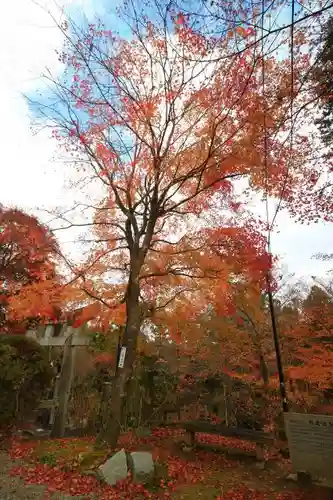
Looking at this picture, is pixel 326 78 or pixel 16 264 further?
pixel 16 264

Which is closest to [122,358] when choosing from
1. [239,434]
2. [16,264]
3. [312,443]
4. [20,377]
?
[20,377]


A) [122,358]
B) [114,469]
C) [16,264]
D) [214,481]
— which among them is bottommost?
[214,481]

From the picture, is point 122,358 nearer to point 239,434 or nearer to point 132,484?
point 132,484

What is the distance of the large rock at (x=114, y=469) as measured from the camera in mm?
5085

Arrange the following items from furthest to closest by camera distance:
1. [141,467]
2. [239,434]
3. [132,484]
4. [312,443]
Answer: [239,434], [312,443], [141,467], [132,484]

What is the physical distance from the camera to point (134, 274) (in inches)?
293

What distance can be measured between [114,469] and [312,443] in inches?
143

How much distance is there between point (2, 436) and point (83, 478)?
3449 millimetres

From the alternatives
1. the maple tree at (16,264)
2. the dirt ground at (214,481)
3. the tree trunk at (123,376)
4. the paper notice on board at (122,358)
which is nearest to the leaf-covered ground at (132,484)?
the dirt ground at (214,481)

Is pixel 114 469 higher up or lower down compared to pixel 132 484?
higher up

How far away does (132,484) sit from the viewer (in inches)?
201

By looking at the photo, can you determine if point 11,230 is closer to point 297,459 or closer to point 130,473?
point 130,473

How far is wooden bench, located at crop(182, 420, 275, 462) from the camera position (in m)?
7.45

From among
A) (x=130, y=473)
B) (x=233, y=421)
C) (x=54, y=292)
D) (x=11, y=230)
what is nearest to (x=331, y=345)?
(x=233, y=421)
